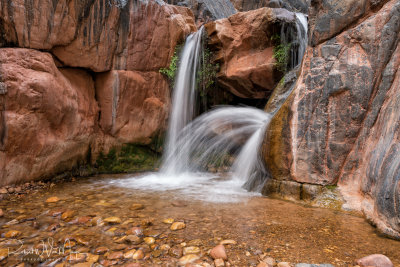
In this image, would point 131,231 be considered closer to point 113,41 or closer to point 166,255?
point 166,255

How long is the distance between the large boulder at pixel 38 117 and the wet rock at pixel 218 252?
173 inches

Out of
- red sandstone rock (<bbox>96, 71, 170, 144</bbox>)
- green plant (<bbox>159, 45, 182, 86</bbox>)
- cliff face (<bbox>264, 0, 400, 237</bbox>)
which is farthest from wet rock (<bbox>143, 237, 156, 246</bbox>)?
green plant (<bbox>159, 45, 182, 86</bbox>)

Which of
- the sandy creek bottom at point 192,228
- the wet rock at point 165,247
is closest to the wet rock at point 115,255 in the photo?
the sandy creek bottom at point 192,228

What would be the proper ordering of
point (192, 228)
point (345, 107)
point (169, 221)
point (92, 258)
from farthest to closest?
point (345, 107), point (169, 221), point (192, 228), point (92, 258)

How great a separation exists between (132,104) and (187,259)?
5.33 meters

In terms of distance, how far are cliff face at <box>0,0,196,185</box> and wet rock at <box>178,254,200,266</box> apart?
13.7ft

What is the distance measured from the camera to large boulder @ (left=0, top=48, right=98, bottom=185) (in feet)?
14.4

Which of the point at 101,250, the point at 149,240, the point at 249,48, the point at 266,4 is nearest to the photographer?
the point at 101,250

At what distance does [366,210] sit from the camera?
3006 millimetres

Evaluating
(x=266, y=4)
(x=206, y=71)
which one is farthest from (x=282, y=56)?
(x=266, y=4)

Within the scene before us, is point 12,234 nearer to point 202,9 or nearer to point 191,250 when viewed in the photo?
point 191,250

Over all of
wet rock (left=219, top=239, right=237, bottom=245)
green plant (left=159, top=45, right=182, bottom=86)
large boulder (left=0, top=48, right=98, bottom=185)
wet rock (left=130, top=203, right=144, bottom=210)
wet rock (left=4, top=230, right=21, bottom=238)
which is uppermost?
green plant (left=159, top=45, right=182, bottom=86)

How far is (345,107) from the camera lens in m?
3.57

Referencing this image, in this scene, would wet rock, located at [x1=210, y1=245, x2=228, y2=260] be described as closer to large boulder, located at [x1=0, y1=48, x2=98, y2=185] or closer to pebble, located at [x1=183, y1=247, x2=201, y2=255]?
pebble, located at [x1=183, y1=247, x2=201, y2=255]
